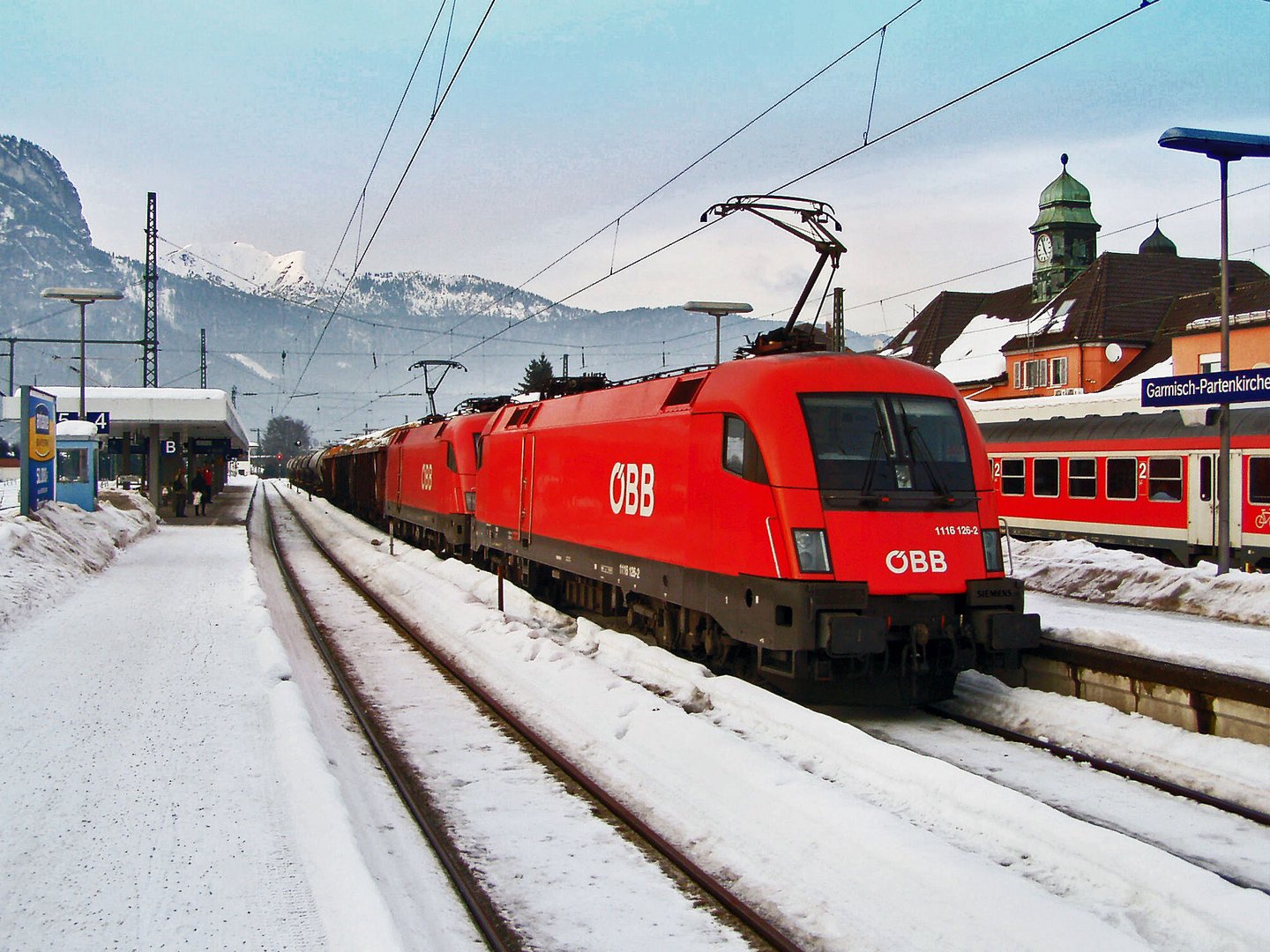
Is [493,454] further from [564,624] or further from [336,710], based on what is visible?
[336,710]

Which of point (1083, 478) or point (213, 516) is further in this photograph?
point (213, 516)

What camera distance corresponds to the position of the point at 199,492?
139ft

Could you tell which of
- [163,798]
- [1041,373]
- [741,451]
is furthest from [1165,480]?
[1041,373]

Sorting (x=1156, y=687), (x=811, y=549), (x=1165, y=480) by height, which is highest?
(x=1165, y=480)

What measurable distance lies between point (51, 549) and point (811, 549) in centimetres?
1598

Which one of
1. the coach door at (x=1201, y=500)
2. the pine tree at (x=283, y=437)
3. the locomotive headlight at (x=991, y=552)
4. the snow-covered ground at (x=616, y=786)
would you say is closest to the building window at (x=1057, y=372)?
the coach door at (x=1201, y=500)

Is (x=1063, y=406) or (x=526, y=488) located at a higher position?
(x=1063, y=406)

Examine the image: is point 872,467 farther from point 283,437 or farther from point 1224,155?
point 283,437

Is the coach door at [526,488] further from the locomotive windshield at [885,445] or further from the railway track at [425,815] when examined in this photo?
the locomotive windshield at [885,445]

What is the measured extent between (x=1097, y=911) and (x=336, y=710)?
7.24 m

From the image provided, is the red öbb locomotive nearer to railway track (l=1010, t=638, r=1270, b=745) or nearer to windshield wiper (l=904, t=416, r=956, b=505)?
windshield wiper (l=904, t=416, r=956, b=505)

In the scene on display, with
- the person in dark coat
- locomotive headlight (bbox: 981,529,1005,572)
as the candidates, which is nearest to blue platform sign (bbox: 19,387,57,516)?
the person in dark coat

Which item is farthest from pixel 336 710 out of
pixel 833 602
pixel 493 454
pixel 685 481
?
pixel 493 454

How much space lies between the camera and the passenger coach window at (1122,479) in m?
21.5
